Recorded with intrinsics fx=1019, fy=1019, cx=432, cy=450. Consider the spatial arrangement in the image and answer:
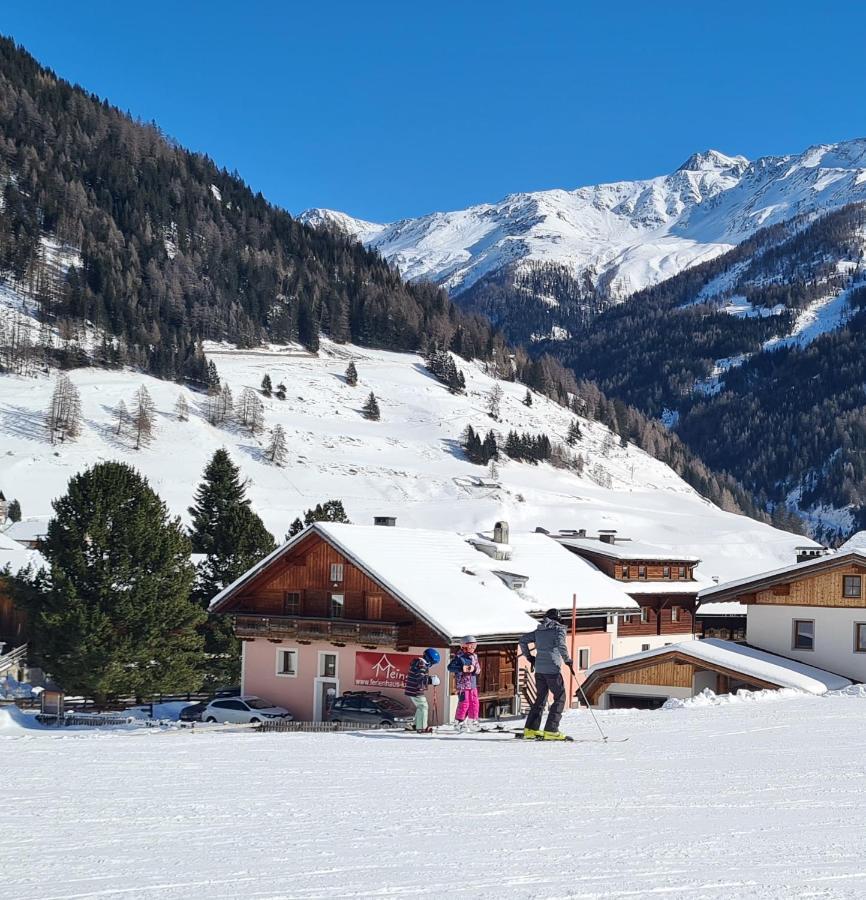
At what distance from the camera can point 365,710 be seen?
30094 mm

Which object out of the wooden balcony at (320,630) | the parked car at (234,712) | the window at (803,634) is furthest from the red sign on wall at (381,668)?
the window at (803,634)

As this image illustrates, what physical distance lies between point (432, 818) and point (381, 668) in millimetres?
25422

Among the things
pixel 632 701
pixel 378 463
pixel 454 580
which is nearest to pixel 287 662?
pixel 454 580

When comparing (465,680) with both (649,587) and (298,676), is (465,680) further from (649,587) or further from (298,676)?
(649,587)

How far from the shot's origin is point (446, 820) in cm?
848

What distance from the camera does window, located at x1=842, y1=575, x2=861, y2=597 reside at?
32406 millimetres

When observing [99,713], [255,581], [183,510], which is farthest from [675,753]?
[183,510]

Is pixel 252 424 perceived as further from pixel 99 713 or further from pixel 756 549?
pixel 99 713

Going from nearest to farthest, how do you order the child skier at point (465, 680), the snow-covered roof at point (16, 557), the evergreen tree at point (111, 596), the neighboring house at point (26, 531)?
the child skier at point (465, 680) < the evergreen tree at point (111, 596) < the snow-covered roof at point (16, 557) < the neighboring house at point (26, 531)

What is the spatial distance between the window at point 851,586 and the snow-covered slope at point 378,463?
55.8m

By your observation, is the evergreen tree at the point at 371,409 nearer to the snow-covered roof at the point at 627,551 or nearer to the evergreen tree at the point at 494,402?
the evergreen tree at the point at 494,402

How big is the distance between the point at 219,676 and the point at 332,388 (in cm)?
11845

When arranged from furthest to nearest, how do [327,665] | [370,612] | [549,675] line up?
[327,665]
[370,612]
[549,675]

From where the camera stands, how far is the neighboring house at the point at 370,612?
108ft
